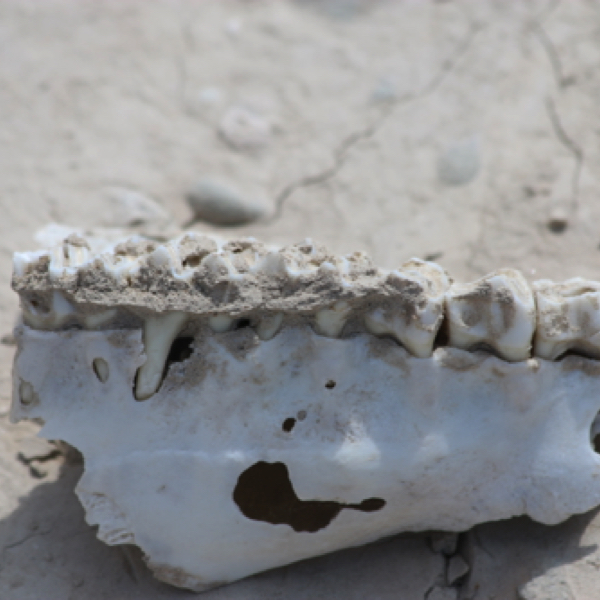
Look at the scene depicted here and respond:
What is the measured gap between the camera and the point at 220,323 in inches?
71.7

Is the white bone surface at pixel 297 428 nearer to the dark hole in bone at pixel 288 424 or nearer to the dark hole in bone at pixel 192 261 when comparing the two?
the dark hole in bone at pixel 288 424

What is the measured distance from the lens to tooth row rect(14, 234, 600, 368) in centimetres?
176

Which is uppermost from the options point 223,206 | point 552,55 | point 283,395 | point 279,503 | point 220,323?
point 552,55

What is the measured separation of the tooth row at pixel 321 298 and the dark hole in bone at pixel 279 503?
338mm

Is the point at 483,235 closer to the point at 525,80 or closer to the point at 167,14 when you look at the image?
the point at 525,80

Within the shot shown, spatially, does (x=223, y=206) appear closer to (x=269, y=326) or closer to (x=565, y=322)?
(x=269, y=326)

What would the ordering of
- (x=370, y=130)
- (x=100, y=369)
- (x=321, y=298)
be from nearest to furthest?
1. (x=321, y=298)
2. (x=100, y=369)
3. (x=370, y=130)

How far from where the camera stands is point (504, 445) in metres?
1.86

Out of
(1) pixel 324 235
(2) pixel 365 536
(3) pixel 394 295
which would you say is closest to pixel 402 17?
(1) pixel 324 235

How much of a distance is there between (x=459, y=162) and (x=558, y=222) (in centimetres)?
58

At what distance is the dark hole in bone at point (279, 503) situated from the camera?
1.82 meters

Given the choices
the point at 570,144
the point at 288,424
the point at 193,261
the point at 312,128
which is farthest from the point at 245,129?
the point at 288,424

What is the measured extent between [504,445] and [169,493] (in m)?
0.86

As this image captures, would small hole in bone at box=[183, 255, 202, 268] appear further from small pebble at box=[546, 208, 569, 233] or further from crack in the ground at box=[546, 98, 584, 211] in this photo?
crack in the ground at box=[546, 98, 584, 211]
